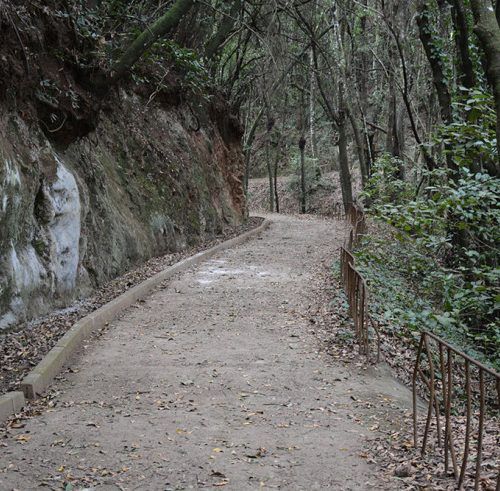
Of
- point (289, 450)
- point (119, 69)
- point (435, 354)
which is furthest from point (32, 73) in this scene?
point (435, 354)

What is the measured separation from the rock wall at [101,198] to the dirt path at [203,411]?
1306 mm

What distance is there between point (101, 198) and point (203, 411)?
Result: 6.96 meters

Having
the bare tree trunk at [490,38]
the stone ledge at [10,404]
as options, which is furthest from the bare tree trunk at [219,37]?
the stone ledge at [10,404]

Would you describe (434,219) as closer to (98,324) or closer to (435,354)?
(435,354)

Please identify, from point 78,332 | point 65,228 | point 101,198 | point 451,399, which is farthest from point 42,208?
point 451,399

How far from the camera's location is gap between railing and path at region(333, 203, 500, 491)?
3.74 m

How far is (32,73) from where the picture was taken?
29.7ft

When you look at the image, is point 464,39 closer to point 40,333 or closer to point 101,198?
point 101,198

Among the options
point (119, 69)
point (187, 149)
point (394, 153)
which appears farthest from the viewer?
point (394, 153)

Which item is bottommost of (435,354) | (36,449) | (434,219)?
(435,354)

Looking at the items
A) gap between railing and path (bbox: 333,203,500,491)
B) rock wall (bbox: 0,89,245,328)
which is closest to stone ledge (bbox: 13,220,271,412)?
rock wall (bbox: 0,89,245,328)

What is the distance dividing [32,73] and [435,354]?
311 inches

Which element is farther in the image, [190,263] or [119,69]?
[190,263]

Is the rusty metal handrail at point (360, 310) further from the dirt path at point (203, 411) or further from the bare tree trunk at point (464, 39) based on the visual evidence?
the bare tree trunk at point (464, 39)
